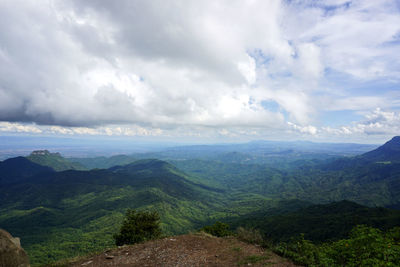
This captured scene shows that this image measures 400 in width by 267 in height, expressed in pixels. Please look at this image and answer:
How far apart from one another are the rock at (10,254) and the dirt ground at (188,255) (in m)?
3.10

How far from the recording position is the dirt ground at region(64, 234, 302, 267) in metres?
13.1

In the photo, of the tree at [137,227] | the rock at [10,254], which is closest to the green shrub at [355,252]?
the rock at [10,254]

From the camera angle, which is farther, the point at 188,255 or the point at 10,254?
the point at 188,255

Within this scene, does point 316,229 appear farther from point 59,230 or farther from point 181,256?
point 59,230

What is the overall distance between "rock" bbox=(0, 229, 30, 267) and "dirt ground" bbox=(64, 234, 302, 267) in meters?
3.10

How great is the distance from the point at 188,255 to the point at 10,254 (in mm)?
11831

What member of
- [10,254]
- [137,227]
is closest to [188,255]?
[10,254]

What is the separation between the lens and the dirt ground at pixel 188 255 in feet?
43.1

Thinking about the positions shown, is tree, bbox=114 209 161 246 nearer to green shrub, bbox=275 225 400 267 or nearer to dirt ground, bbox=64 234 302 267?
dirt ground, bbox=64 234 302 267

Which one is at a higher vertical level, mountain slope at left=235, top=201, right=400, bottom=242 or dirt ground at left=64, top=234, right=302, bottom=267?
dirt ground at left=64, top=234, right=302, bottom=267

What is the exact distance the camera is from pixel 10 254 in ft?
40.7

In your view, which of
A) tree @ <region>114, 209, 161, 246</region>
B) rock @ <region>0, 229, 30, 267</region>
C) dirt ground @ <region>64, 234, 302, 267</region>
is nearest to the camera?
rock @ <region>0, 229, 30, 267</region>

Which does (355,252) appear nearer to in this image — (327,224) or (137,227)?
(137,227)

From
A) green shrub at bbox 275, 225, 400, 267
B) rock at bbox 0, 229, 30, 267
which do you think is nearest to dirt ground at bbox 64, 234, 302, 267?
green shrub at bbox 275, 225, 400, 267
